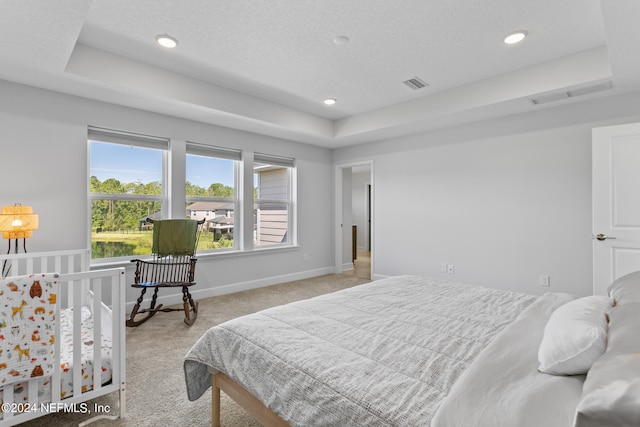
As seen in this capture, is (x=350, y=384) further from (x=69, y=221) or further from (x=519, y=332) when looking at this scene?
(x=69, y=221)

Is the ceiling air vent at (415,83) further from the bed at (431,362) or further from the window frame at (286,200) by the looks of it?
the bed at (431,362)

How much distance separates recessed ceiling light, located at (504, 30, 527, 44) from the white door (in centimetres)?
125

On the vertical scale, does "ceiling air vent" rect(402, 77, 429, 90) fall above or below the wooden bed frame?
above

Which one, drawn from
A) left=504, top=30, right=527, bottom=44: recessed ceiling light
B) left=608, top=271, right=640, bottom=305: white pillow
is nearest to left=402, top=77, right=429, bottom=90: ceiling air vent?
left=504, top=30, right=527, bottom=44: recessed ceiling light

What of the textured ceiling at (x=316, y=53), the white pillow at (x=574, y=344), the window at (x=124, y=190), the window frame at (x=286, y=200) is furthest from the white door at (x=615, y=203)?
the window at (x=124, y=190)

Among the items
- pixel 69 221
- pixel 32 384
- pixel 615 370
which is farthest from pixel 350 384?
pixel 69 221

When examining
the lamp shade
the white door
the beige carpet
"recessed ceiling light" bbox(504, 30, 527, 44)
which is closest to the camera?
the beige carpet

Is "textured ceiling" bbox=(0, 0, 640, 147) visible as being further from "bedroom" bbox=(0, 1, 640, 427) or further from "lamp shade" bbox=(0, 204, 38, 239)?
"lamp shade" bbox=(0, 204, 38, 239)

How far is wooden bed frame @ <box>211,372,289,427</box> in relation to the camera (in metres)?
1.27

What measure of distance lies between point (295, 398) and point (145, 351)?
78.7 inches

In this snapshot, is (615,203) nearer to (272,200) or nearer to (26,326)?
(272,200)

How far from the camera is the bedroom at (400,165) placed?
2.86 metres

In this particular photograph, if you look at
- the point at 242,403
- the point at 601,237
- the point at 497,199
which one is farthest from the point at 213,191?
the point at 601,237

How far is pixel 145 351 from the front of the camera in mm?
2568
